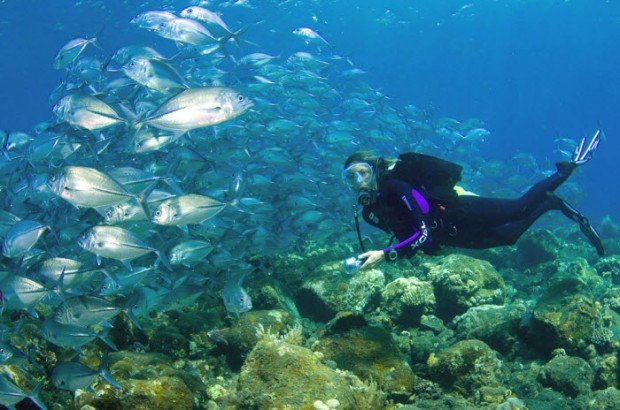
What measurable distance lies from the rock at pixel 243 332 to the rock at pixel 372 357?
873mm

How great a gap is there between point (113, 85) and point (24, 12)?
113 feet

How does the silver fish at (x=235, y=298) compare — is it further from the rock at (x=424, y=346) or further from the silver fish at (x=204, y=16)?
the silver fish at (x=204, y=16)

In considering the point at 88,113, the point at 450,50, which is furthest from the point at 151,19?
the point at 450,50

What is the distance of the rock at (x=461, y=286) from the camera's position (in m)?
6.68

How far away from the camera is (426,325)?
6023mm

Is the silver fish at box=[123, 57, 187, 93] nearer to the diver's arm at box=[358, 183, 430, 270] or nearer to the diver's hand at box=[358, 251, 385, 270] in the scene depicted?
the diver's arm at box=[358, 183, 430, 270]

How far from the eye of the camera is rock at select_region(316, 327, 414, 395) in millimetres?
4258

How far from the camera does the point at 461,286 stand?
263 inches

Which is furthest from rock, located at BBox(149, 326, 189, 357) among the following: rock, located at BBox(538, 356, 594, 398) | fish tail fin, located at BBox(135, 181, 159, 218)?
rock, located at BBox(538, 356, 594, 398)

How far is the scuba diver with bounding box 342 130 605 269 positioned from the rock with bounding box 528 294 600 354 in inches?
51.7

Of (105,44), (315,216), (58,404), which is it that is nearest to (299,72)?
(315,216)

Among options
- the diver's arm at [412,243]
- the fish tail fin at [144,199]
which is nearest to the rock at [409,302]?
the diver's arm at [412,243]

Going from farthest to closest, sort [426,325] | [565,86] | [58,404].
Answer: [565,86], [426,325], [58,404]

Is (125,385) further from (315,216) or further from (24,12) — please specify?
(24,12)
